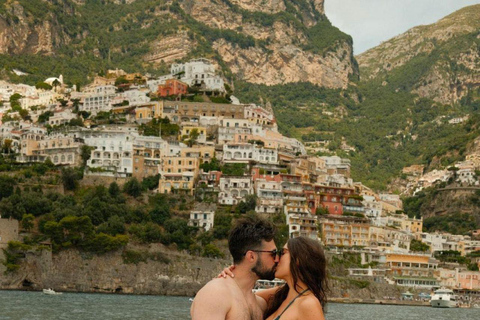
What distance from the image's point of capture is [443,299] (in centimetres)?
8644

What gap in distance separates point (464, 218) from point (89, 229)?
62491 millimetres

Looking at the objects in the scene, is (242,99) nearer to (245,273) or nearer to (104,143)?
(104,143)

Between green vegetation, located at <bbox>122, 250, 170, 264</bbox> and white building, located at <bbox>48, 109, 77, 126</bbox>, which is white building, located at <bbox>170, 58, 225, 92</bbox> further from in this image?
green vegetation, located at <bbox>122, 250, 170, 264</bbox>

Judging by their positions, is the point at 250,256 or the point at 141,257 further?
the point at 141,257

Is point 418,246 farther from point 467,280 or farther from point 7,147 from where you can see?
point 7,147

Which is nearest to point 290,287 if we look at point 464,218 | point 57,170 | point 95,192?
point 95,192

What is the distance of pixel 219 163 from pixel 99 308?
43586 mm

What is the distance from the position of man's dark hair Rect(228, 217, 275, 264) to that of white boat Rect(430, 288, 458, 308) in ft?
267

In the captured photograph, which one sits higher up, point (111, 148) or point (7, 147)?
point (111, 148)

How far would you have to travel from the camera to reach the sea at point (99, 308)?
48219mm

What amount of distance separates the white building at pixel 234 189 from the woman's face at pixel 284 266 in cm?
7970

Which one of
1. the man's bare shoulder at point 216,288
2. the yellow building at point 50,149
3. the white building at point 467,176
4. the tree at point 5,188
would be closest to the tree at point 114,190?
the tree at point 5,188

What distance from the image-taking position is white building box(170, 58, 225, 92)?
120312 millimetres

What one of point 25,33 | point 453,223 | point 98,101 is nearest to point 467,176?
point 453,223
